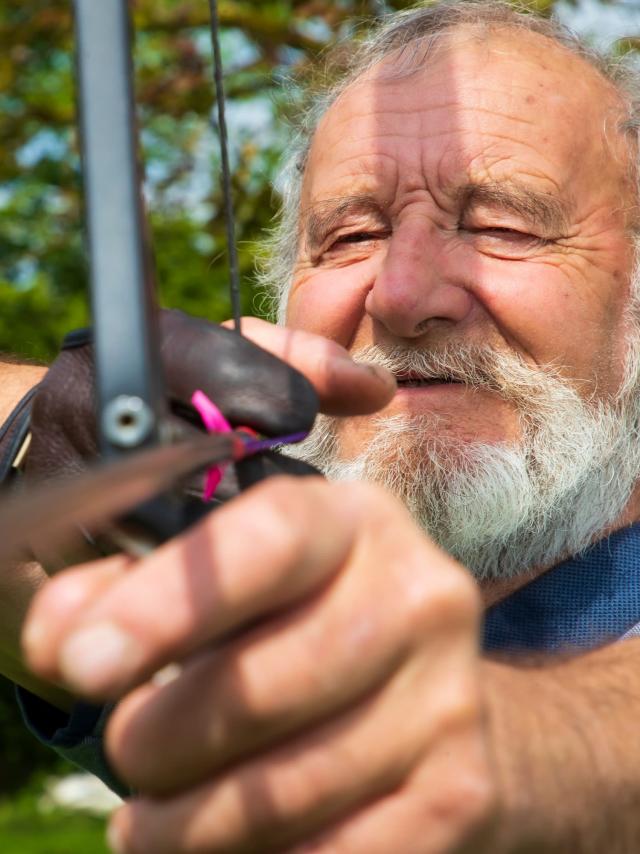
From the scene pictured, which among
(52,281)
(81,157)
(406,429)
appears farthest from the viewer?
(52,281)

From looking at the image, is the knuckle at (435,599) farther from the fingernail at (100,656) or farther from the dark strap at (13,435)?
the dark strap at (13,435)

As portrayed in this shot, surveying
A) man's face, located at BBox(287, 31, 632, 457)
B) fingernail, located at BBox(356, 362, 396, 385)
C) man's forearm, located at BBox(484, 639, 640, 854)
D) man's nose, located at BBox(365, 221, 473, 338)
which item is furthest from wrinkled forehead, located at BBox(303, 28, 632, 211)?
man's forearm, located at BBox(484, 639, 640, 854)

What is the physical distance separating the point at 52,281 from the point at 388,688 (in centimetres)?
517

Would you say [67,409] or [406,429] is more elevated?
[67,409]

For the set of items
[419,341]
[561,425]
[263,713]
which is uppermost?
[263,713]

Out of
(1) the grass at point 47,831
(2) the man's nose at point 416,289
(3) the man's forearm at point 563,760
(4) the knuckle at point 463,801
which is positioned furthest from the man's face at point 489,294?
(1) the grass at point 47,831

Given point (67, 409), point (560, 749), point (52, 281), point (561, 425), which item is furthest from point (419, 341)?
point (52, 281)

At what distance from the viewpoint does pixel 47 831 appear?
5.07 metres

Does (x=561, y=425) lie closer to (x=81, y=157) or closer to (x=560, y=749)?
(x=560, y=749)

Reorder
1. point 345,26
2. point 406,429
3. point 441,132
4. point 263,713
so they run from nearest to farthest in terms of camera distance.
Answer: point 263,713 → point 406,429 → point 441,132 → point 345,26

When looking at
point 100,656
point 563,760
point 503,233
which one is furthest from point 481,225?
point 100,656

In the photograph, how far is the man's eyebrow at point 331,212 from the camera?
190cm

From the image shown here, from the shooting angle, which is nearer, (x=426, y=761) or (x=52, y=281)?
(x=426, y=761)

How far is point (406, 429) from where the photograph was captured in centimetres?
174
